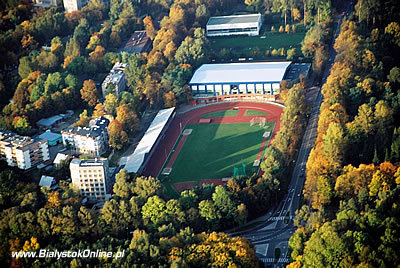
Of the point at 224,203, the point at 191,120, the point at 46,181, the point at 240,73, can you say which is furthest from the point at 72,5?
the point at 224,203

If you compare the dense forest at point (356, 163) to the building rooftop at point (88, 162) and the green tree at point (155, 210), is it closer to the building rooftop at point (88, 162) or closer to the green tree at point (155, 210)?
the green tree at point (155, 210)

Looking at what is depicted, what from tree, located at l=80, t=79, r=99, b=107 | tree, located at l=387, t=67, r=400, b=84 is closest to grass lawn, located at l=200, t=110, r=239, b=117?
tree, located at l=80, t=79, r=99, b=107

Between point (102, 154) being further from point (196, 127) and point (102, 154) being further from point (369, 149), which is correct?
point (369, 149)

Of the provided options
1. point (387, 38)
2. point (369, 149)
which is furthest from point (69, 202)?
point (387, 38)

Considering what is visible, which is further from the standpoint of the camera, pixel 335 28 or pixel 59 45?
pixel 335 28

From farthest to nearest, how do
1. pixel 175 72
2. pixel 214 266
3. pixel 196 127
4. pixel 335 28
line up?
1. pixel 335 28
2. pixel 175 72
3. pixel 196 127
4. pixel 214 266

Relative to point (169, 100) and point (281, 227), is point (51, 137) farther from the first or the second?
point (281, 227)

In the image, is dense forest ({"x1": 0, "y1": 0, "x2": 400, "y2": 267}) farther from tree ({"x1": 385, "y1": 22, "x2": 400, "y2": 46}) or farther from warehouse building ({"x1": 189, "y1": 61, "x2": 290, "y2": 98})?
warehouse building ({"x1": 189, "y1": 61, "x2": 290, "y2": 98})
